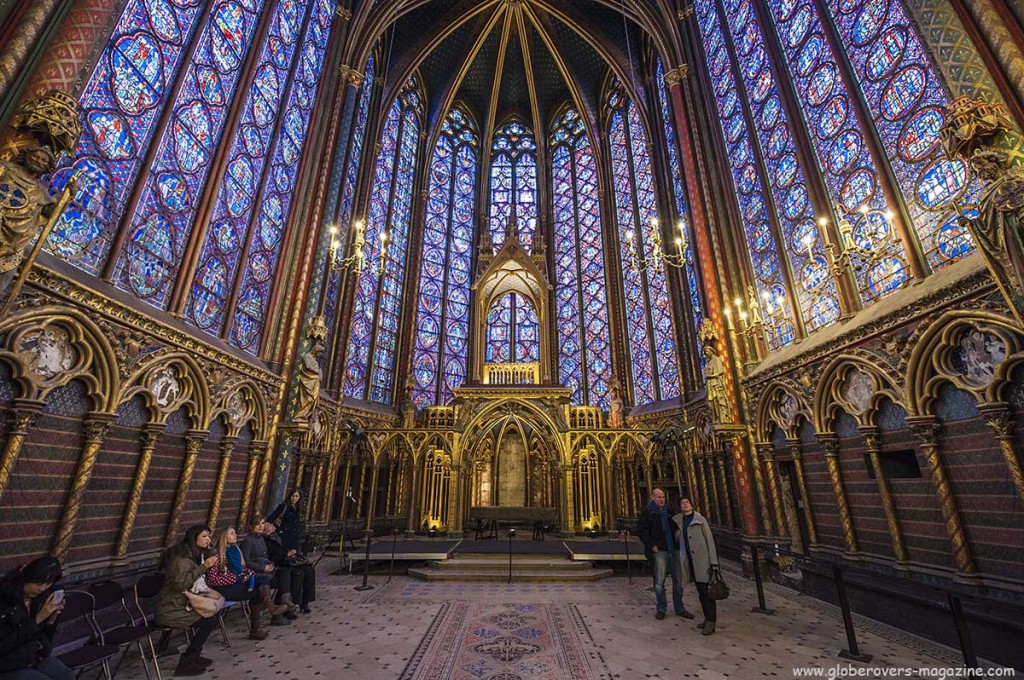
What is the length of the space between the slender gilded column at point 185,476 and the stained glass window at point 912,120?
12.4 m

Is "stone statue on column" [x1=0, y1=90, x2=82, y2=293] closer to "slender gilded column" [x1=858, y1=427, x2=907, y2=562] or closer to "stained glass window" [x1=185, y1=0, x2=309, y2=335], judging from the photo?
"stained glass window" [x1=185, y1=0, x2=309, y2=335]

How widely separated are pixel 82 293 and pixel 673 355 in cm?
1506

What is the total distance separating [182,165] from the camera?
26.2ft

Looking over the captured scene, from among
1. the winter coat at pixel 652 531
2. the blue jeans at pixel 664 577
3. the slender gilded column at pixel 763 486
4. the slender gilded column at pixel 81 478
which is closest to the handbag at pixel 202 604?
the slender gilded column at pixel 81 478

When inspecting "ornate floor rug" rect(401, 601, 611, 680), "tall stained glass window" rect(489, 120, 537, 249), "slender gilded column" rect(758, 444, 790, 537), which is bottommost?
"ornate floor rug" rect(401, 601, 611, 680)

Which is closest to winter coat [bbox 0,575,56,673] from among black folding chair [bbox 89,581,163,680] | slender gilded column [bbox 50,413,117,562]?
black folding chair [bbox 89,581,163,680]

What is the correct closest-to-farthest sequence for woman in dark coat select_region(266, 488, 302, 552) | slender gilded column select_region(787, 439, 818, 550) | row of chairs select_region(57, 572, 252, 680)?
row of chairs select_region(57, 572, 252, 680), woman in dark coat select_region(266, 488, 302, 552), slender gilded column select_region(787, 439, 818, 550)

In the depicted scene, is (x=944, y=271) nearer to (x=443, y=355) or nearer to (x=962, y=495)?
(x=962, y=495)

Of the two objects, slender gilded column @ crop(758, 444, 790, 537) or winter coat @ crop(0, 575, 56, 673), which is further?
slender gilded column @ crop(758, 444, 790, 537)

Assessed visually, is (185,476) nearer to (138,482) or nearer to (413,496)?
(138,482)

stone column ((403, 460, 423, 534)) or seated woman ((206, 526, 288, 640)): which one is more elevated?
stone column ((403, 460, 423, 534))

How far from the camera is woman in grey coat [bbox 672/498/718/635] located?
547cm

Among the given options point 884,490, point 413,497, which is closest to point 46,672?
point 884,490

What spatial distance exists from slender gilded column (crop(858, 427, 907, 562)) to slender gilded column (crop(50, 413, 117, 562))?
11.4 meters
